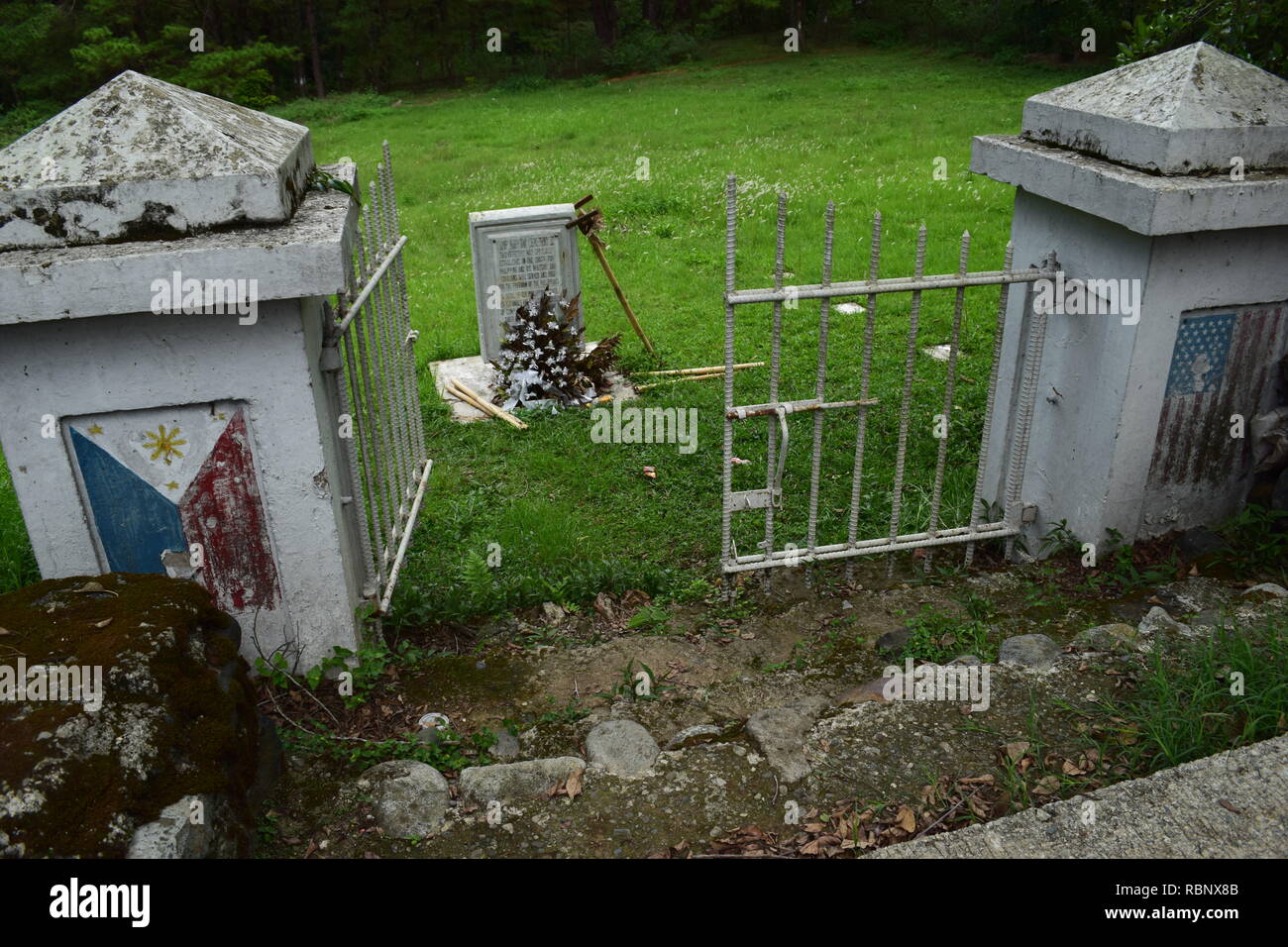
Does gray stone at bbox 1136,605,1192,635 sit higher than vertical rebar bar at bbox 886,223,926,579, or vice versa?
vertical rebar bar at bbox 886,223,926,579

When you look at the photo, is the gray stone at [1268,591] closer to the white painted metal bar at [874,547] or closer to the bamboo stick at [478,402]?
the white painted metal bar at [874,547]

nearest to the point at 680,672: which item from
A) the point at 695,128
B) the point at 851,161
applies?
the point at 851,161

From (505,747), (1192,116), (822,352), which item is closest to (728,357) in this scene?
(822,352)

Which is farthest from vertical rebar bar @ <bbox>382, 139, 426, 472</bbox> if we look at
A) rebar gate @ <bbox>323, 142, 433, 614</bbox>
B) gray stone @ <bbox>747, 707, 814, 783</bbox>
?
gray stone @ <bbox>747, 707, 814, 783</bbox>

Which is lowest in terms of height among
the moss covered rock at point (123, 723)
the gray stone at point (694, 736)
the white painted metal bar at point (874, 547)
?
the gray stone at point (694, 736)

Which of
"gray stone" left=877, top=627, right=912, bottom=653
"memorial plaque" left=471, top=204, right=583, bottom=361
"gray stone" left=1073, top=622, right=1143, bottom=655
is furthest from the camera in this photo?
"memorial plaque" left=471, top=204, right=583, bottom=361

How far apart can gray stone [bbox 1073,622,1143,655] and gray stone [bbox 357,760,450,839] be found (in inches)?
98.0

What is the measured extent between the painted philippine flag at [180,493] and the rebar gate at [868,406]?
1.95m

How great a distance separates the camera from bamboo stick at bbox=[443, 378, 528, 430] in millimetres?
7473

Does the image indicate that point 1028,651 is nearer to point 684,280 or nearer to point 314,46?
point 684,280

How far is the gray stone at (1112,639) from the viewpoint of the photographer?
3.80 m

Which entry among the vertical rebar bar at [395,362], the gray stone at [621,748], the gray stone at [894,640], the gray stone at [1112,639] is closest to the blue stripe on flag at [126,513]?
the vertical rebar bar at [395,362]

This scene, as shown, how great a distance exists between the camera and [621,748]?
141 inches

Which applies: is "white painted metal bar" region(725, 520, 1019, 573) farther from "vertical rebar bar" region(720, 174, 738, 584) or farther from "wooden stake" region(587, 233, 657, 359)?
"wooden stake" region(587, 233, 657, 359)
